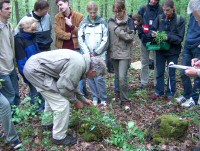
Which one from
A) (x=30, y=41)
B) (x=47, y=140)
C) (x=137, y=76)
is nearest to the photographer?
(x=47, y=140)

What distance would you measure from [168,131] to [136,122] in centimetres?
120

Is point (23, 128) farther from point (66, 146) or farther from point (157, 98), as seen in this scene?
point (157, 98)

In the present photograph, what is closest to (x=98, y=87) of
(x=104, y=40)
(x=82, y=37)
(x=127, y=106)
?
(x=127, y=106)

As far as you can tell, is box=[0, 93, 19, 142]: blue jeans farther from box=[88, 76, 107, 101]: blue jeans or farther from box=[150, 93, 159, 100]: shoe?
box=[150, 93, 159, 100]: shoe

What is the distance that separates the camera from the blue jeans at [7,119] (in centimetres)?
394

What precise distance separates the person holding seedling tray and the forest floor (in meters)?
0.60

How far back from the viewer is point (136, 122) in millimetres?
5281

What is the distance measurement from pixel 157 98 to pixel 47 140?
10.9 feet

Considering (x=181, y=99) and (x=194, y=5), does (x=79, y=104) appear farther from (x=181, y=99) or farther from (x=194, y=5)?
(x=181, y=99)

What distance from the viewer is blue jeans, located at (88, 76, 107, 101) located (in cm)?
617

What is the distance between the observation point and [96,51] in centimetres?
586

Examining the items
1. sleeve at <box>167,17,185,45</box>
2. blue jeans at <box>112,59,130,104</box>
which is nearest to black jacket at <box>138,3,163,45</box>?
sleeve at <box>167,17,185,45</box>

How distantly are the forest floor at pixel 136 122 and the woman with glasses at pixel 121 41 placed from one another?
0.39 m

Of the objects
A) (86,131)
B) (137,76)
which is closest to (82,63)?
(86,131)
